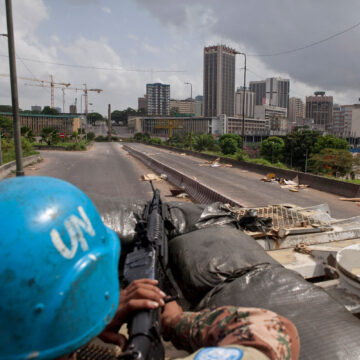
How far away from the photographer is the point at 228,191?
1374cm

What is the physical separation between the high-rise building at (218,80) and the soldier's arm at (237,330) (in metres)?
154

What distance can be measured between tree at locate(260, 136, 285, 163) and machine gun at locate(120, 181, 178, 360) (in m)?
47.5

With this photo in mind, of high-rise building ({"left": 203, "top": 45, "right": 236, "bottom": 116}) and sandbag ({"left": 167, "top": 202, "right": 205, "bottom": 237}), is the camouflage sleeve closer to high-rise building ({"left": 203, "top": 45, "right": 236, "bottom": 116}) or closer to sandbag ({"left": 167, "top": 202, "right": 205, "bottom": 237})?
sandbag ({"left": 167, "top": 202, "right": 205, "bottom": 237})

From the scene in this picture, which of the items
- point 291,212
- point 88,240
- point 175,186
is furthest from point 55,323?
point 175,186

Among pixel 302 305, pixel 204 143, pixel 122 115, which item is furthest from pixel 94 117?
pixel 302 305

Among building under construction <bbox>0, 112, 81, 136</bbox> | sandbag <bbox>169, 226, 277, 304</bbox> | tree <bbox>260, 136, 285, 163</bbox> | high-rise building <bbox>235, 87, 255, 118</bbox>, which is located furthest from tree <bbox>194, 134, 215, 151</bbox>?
high-rise building <bbox>235, 87, 255, 118</bbox>

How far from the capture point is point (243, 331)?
1192 mm

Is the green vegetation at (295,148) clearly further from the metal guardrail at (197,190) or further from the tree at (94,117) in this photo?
the tree at (94,117)

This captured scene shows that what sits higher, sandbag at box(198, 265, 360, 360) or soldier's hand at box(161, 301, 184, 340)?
soldier's hand at box(161, 301, 184, 340)

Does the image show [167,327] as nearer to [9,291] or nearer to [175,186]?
[9,291]

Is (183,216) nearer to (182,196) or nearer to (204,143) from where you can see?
(182,196)

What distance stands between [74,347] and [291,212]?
4.43 m

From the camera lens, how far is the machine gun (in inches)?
46.1

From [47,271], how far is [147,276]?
64 cm
